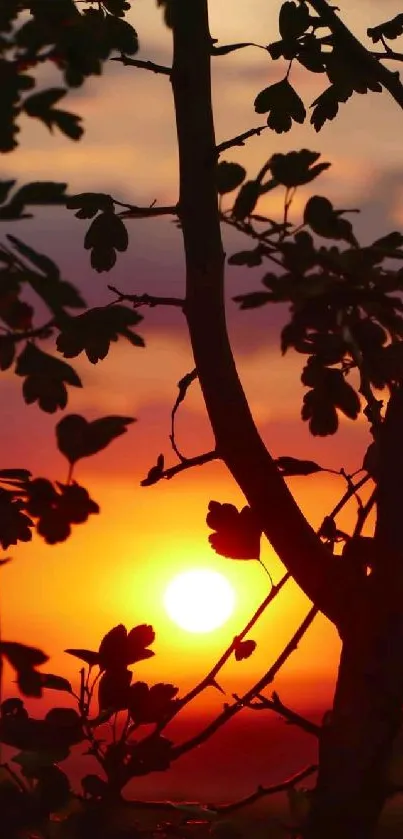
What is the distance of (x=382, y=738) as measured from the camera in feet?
11.0

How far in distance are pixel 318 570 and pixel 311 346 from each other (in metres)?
0.64

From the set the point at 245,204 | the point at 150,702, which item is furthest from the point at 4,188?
the point at 150,702

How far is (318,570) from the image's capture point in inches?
136

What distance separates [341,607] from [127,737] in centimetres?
75

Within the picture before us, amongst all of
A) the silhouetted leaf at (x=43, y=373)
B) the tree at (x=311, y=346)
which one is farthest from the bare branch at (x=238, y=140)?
the silhouetted leaf at (x=43, y=373)

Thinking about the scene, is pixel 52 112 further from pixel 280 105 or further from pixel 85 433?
pixel 280 105

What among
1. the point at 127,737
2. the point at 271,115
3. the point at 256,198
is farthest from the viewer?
the point at 271,115

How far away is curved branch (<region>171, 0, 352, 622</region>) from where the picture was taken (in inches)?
134

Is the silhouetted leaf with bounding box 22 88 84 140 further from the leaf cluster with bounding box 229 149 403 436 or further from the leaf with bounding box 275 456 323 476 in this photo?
the leaf with bounding box 275 456 323 476

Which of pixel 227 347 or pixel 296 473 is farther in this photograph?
pixel 296 473

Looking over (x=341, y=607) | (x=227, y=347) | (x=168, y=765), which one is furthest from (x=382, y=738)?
(x=227, y=347)

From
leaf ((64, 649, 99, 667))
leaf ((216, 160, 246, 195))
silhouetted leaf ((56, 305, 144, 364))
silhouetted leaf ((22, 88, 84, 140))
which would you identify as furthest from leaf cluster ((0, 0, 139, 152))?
leaf ((64, 649, 99, 667))

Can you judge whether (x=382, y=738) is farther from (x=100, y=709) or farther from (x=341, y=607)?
(x=100, y=709)

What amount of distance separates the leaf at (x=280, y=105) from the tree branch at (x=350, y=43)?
0.22 meters
